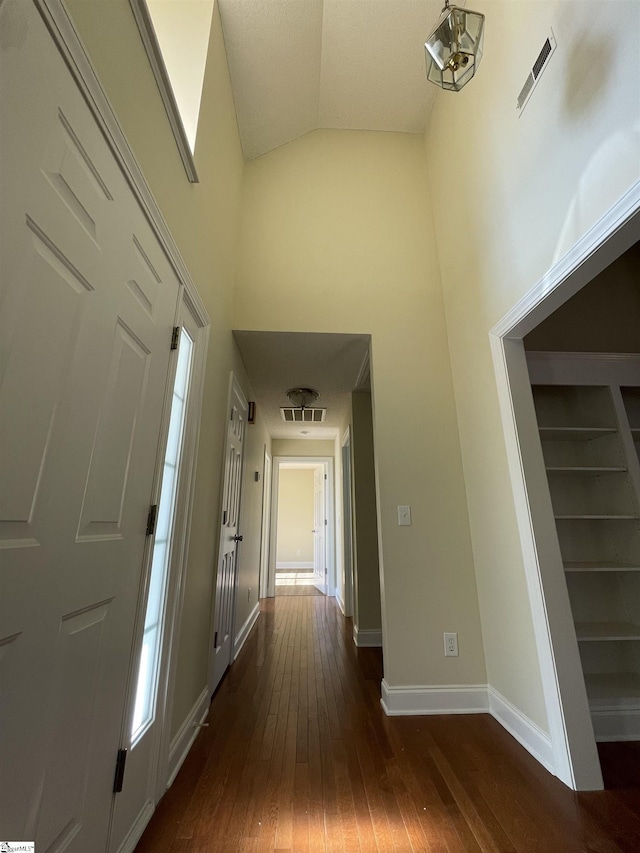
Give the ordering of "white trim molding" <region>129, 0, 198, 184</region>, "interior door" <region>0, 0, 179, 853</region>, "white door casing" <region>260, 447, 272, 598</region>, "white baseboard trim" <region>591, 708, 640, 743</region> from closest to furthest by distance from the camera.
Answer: "interior door" <region>0, 0, 179, 853</region> → "white trim molding" <region>129, 0, 198, 184</region> → "white baseboard trim" <region>591, 708, 640, 743</region> → "white door casing" <region>260, 447, 272, 598</region>

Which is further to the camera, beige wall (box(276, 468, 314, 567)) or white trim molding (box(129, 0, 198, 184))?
beige wall (box(276, 468, 314, 567))

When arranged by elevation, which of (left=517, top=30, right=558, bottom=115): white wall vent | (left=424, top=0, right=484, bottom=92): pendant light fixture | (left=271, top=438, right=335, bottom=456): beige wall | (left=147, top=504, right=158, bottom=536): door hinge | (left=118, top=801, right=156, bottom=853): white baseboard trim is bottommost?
(left=118, top=801, right=156, bottom=853): white baseboard trim

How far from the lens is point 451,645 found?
6.78 feet

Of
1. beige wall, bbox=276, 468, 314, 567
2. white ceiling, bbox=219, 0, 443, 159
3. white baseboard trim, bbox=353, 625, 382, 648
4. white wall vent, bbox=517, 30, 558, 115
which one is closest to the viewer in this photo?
white wall vent, bbox=517, 30, 558, 115

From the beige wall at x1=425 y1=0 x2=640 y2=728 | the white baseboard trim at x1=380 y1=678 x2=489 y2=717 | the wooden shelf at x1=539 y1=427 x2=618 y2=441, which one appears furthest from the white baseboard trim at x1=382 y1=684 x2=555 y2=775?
the wooden shelf at x1=539 y1=427 x2=618 y2=441

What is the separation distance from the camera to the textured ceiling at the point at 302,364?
265 cm

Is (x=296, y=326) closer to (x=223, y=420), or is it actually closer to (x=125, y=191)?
(x=223, y=420)

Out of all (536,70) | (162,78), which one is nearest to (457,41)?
(536,70)

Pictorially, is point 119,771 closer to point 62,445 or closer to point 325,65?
point 62,445

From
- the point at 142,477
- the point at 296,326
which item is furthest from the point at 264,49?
the point at 142,477

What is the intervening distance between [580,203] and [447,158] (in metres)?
1.74

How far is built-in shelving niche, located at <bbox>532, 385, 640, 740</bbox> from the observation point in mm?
1811

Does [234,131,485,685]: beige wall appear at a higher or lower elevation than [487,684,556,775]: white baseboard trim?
higher

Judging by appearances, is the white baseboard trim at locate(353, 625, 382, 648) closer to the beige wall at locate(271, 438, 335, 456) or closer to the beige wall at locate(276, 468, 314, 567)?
the beige wall at locate(271, 438, 335, 456)
